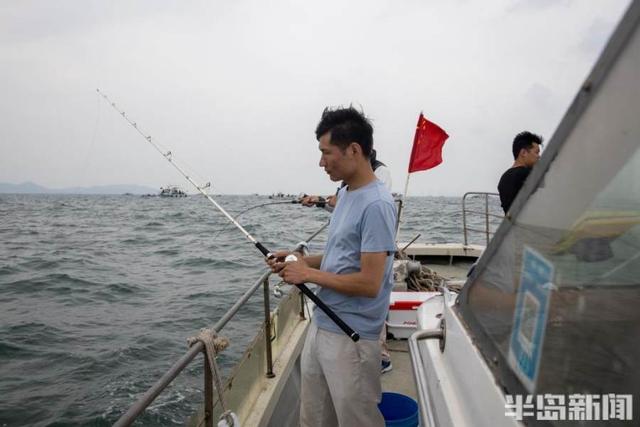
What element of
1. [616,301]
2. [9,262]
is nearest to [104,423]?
[616,301]

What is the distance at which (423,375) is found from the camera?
1.63 metres

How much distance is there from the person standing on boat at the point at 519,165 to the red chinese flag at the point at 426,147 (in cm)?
210

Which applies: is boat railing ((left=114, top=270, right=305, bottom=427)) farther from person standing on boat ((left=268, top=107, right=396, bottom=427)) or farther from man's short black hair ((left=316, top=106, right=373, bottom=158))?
man's short black hair ((left=316, top=106, right=373, bottom=158))

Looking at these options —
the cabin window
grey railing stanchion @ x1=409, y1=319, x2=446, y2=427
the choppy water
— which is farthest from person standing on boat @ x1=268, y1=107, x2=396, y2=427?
the choppy water

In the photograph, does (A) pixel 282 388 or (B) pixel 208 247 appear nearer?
(A) pixel 282 388

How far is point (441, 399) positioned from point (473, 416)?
18 cm

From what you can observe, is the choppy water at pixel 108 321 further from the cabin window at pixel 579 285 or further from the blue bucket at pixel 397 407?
the cabin window at pixel 579 285

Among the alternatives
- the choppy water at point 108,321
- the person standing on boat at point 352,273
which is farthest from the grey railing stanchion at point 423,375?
the choppy water at point 108,321

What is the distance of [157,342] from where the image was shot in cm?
677

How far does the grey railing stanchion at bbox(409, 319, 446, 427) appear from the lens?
143cm

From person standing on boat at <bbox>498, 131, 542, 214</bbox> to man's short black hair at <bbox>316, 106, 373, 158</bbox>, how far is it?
1.83 metres

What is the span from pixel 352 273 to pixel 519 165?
230 centimetres

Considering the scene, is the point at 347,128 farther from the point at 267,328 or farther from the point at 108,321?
the point at 108,321

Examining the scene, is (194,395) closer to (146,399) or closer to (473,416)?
(146,399)
